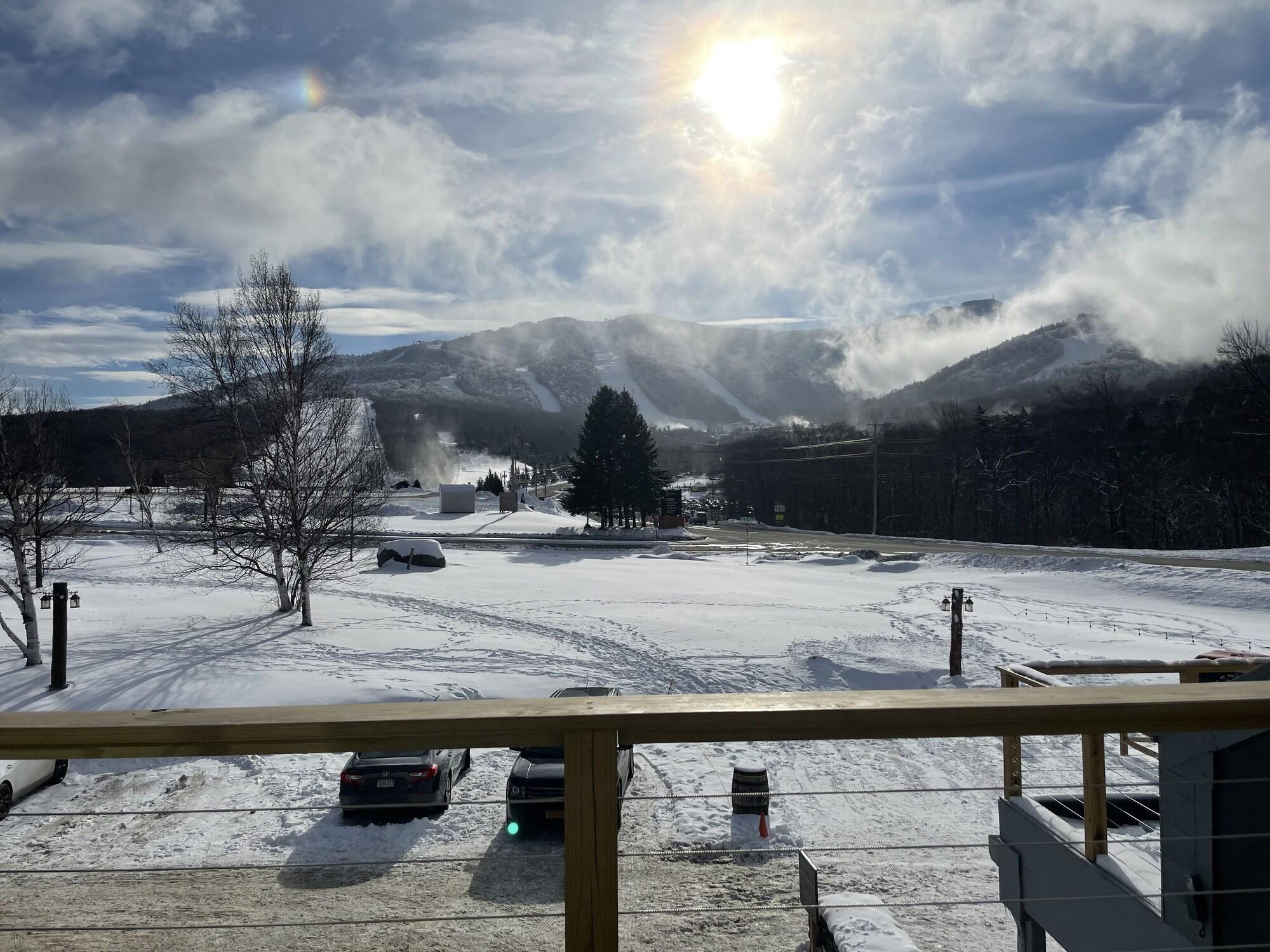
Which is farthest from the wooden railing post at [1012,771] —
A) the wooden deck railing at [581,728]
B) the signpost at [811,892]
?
the wooden deck railing at [581,728]

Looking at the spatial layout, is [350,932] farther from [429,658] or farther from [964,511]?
[964,511]

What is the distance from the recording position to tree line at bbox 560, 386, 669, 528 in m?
50.8

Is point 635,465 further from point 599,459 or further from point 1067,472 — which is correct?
point 1067,472

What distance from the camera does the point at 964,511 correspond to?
2613 inches

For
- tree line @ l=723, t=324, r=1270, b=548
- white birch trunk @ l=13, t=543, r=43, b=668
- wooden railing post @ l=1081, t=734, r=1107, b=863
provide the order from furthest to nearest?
tree line @ l=723, t=324, r=1270, b=548 → white birch trunk @ l=13, t=543, r=43, b=668 → wooden railing post @ l=1081, t=734, r=1107, b=863

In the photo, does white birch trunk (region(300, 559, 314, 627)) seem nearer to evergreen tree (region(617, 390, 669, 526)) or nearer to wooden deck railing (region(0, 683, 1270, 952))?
wooden deck railing (region(0, 683, 1270, 952))

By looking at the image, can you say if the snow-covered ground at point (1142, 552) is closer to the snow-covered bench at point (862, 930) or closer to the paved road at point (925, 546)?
the paved road at point (925, 546)

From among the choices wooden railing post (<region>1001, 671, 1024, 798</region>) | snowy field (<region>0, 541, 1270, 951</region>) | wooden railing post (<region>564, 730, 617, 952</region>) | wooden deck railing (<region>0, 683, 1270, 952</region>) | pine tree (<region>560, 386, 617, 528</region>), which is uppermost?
pine tree (<region>560, 386, 617, 528</region>)

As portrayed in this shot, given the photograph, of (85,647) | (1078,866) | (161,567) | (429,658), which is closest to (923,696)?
(1078,866)

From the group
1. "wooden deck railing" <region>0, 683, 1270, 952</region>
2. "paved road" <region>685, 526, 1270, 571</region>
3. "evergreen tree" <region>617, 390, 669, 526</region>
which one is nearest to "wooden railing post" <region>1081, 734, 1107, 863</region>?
"wooden deck railing" <region>0, 683, 1270, 952</region>

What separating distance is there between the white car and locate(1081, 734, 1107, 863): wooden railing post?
10.4 metres

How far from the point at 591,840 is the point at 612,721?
269 mm

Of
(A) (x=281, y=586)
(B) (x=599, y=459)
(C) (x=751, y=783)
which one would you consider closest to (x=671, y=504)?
(B) (x=599, y=459)

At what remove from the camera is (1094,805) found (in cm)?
394
